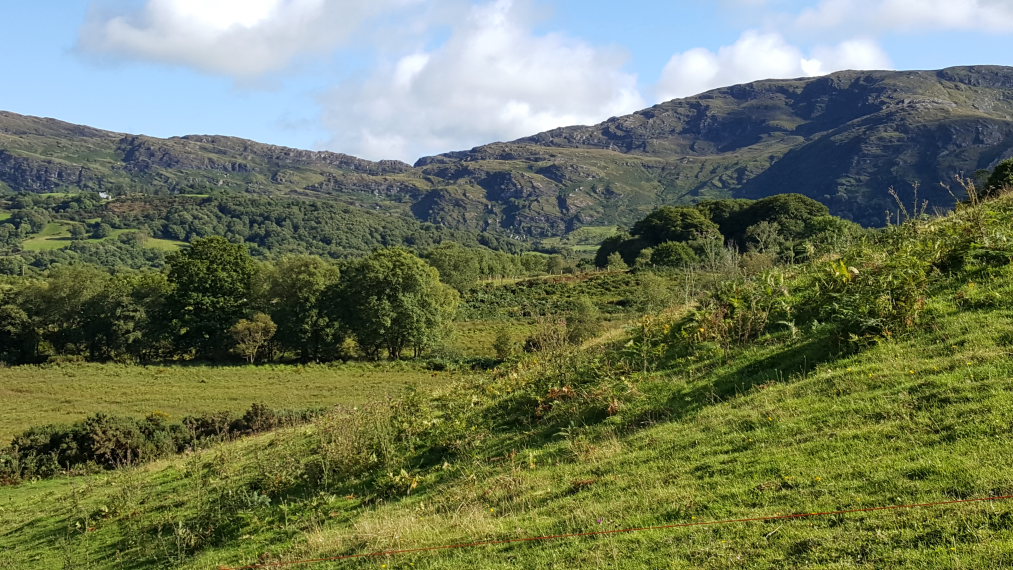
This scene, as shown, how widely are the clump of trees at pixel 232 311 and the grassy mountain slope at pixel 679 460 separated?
Answer: 38.3 metres

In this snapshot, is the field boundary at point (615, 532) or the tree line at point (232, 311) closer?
the field boundary at point (615, 532)

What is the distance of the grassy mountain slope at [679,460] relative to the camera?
219 inches

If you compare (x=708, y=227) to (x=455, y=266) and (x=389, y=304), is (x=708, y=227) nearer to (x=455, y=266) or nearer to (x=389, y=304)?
(x=455, y=266)

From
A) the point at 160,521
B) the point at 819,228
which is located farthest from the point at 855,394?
the point at 819,228

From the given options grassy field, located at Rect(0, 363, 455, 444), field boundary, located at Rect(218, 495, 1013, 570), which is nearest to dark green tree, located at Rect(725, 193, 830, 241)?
grassy field, located at Rect(0, 363, 455, 444)

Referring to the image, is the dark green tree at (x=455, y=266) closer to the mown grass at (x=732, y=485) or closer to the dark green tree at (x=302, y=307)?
Answer: the dark green tree at (x=302, y=307)

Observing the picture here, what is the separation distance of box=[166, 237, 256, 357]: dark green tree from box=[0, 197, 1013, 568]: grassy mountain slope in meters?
43.2

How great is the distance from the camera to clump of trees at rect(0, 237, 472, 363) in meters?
53.3

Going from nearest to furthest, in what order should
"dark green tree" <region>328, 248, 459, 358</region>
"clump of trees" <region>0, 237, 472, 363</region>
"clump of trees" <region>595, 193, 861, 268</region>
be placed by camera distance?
"dark green tree" <region>328, 248, 459, 358</region> → "clump of trees" <region>0, 237, 472, 363</region> → "clump of trees" <region>595, 193, 861, 268</region>

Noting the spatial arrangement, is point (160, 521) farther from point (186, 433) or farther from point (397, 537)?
point (186, 433)

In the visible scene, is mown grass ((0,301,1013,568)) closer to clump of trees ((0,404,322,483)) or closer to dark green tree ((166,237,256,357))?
clump of trees ((0,404,322,483))

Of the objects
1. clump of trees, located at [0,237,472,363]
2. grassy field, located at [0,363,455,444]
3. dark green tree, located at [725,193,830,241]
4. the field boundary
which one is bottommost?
grassy field, located at [0,363,455,444]

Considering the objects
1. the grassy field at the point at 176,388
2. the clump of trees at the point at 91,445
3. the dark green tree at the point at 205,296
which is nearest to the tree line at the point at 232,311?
the dark green tree at the point at 205,296

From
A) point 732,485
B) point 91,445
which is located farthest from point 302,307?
point 732,485
